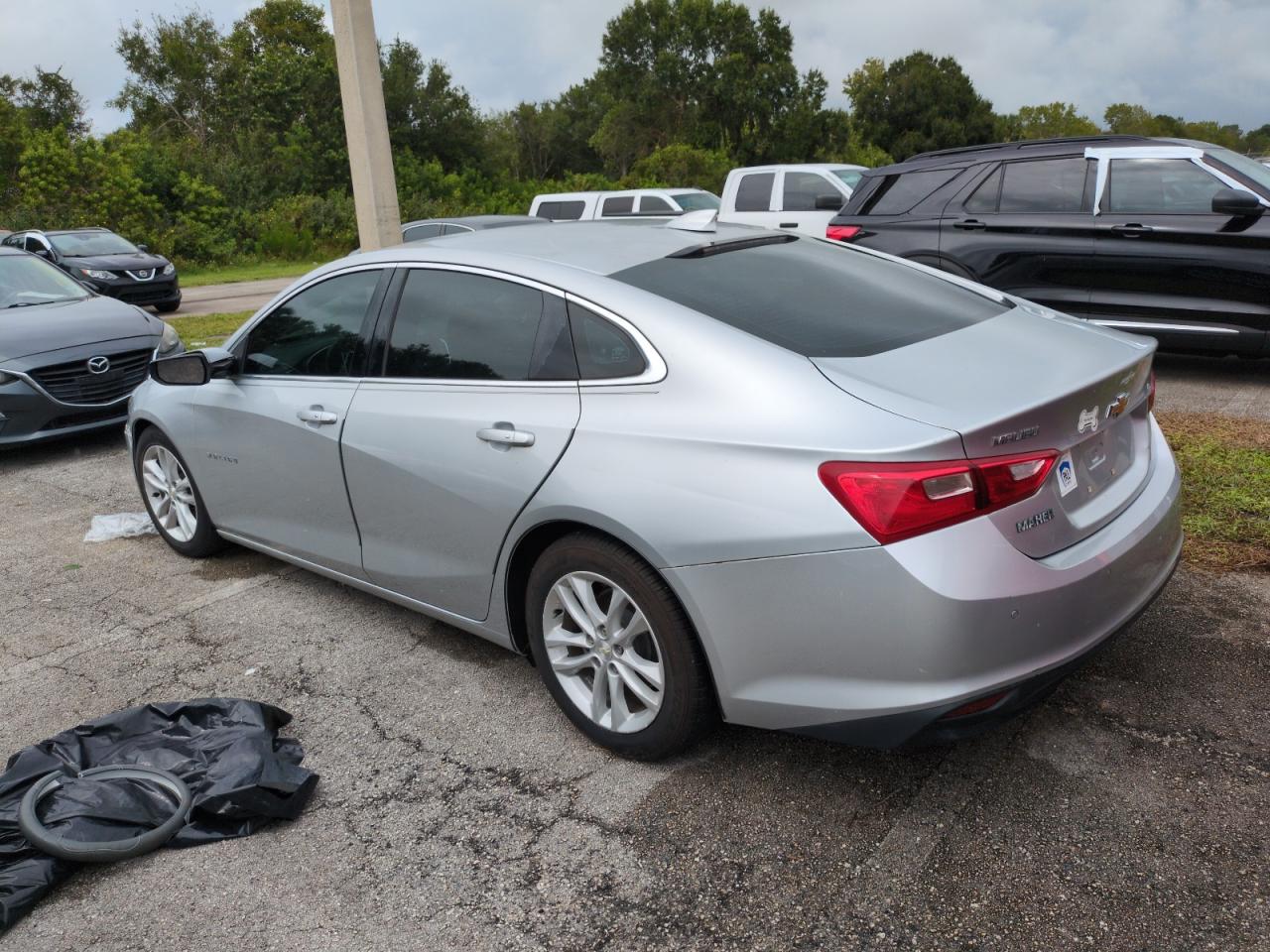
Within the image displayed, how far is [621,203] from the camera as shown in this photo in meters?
17.0

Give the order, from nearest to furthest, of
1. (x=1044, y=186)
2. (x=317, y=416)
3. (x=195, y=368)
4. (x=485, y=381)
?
(x=485, y=381)
(x=317, y=416)
(x=195, y=368)
(x=1044, y=186)

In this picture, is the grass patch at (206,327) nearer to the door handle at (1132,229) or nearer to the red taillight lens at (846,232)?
the red taillight lens at (846,232)

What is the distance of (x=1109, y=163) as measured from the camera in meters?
7.68

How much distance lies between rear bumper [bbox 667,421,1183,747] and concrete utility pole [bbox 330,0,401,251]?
23.2 ft

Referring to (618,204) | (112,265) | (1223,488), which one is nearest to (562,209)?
(618,204)

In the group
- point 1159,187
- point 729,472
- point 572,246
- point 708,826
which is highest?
point 572,246

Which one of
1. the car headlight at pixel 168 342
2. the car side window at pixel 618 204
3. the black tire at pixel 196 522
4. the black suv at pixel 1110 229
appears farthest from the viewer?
the car side window at pixel 618 204

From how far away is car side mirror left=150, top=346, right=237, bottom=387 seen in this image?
14.5 feet

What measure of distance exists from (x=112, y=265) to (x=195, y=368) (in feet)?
51.8

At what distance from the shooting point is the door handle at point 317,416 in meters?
3.91

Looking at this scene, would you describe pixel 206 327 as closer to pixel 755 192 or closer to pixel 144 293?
pixel 144 293

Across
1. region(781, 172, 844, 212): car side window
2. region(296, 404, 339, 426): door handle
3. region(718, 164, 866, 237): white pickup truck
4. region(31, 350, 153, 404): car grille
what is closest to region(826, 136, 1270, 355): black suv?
region(718, 164, 866, 237): white pickup truck

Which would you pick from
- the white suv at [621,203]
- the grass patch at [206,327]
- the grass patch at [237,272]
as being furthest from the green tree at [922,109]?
the grass patch at [206,327]

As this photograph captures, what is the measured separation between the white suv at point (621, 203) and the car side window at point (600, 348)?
13.2m
